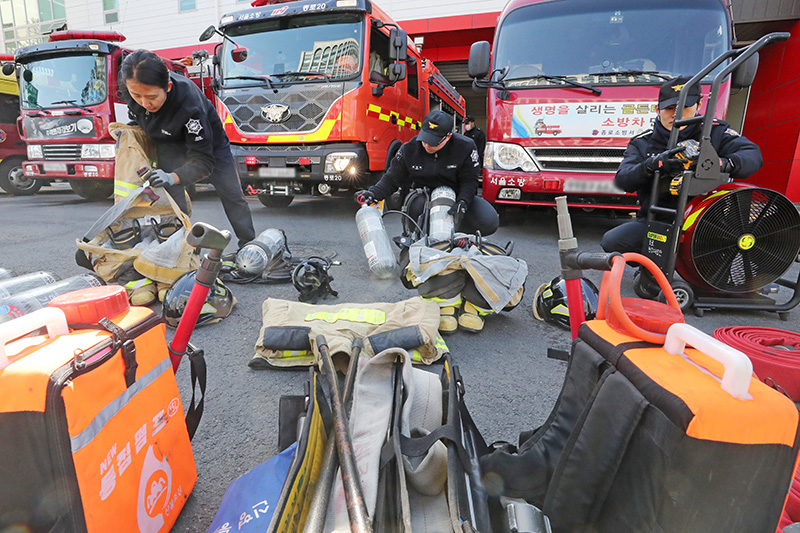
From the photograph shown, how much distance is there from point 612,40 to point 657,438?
Answer: 16.4 feet

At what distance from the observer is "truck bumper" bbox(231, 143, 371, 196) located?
5.80m

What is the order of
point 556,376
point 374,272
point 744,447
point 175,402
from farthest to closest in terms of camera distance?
point 374,272 < point 556,376 < point 175,402 < point 744,447

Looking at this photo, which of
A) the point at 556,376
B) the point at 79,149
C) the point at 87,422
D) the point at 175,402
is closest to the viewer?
the point at 87,422

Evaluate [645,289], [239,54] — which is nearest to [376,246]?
Answer: [645,289]

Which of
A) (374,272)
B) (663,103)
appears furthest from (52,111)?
(663,103)

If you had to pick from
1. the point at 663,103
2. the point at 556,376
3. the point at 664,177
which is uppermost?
the point at 663,103

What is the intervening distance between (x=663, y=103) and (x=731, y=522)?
3020mm

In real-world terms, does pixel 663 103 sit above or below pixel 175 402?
above

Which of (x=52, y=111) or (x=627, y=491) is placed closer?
(x=627, y=491)

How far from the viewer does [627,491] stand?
91cm

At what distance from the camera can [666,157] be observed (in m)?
2.69

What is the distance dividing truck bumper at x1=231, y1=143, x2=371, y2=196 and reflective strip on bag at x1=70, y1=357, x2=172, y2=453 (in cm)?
488

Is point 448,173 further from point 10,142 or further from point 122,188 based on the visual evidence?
point 10,142

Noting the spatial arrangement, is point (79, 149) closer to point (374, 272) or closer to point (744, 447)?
point (374, 272)
